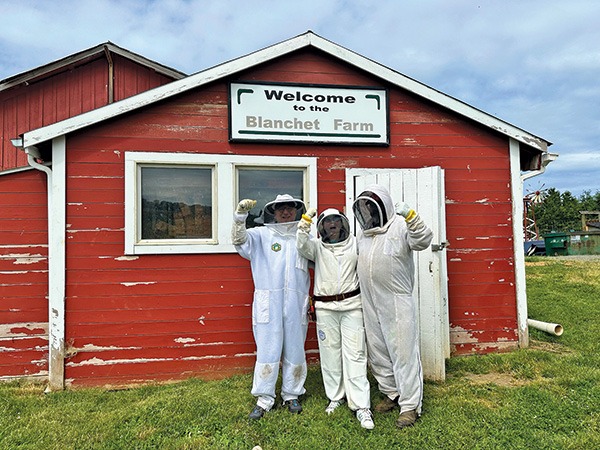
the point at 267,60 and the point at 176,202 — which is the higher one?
the point at 267,60

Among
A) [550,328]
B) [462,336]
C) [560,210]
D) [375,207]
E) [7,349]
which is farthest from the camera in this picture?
[560,210]

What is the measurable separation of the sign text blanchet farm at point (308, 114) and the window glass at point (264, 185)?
42cm

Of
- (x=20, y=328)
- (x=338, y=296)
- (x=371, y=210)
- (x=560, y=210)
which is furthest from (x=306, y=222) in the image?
(x=560, y=210)

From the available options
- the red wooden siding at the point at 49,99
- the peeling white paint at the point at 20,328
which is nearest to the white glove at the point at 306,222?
the peeling white paint at the point at 20,328

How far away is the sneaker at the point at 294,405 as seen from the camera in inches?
151

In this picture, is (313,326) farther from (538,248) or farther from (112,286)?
(538,248)

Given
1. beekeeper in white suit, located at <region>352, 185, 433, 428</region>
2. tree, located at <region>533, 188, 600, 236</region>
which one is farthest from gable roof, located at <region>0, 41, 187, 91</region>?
tree, located at <region>533, 188, 600, 236</region>

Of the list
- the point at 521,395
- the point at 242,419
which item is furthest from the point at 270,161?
the point at 521,395

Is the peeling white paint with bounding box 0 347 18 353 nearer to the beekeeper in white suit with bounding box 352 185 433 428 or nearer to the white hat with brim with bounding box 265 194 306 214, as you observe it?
the white hat with brim with bounding box 265 194 306 214

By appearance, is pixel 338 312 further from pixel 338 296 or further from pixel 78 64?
pixel 78 64

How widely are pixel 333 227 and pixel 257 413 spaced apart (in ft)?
6.13

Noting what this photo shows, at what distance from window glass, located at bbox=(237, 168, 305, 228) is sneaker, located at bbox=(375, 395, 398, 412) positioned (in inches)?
99.9

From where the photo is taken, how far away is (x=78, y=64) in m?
8.02

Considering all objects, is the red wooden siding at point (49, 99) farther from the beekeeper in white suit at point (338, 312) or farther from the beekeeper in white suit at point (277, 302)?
the beekeeper in white suit at point (338, 312)
